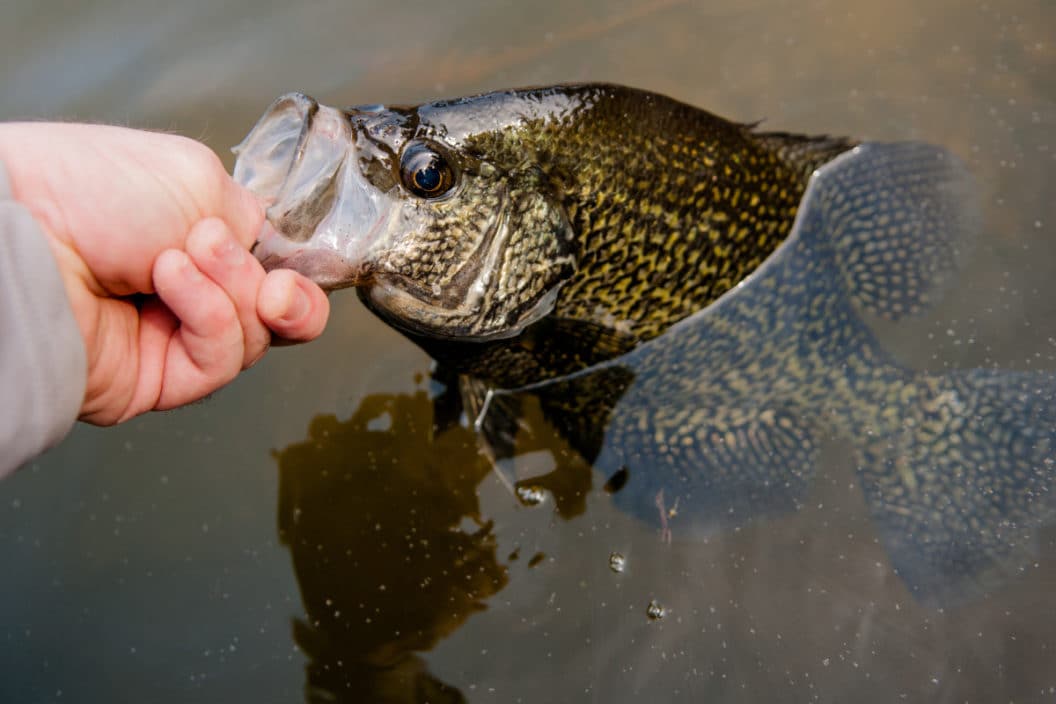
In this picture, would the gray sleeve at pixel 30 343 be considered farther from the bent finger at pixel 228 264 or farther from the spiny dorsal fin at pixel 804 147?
the spiny dorsal fin at pixel 804 147

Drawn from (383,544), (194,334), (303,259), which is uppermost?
(303,259)

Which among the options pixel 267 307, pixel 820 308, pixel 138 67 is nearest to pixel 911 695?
pixel 820 308

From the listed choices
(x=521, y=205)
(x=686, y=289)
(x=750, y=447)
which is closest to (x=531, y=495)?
(x=750, y=447)

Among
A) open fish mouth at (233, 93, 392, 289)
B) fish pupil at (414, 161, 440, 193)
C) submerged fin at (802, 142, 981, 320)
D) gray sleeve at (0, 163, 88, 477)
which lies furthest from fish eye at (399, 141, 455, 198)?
submerged fin at (802, 142, 981, 320)

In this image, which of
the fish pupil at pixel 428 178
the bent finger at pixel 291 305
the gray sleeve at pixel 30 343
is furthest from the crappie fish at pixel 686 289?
the gray sleeve at pixel 30 343

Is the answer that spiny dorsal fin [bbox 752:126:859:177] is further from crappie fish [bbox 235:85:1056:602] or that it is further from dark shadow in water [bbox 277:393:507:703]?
dark shadow in water [bbox 277:393:507:703]

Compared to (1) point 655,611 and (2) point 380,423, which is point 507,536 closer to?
(1) point 655,611
